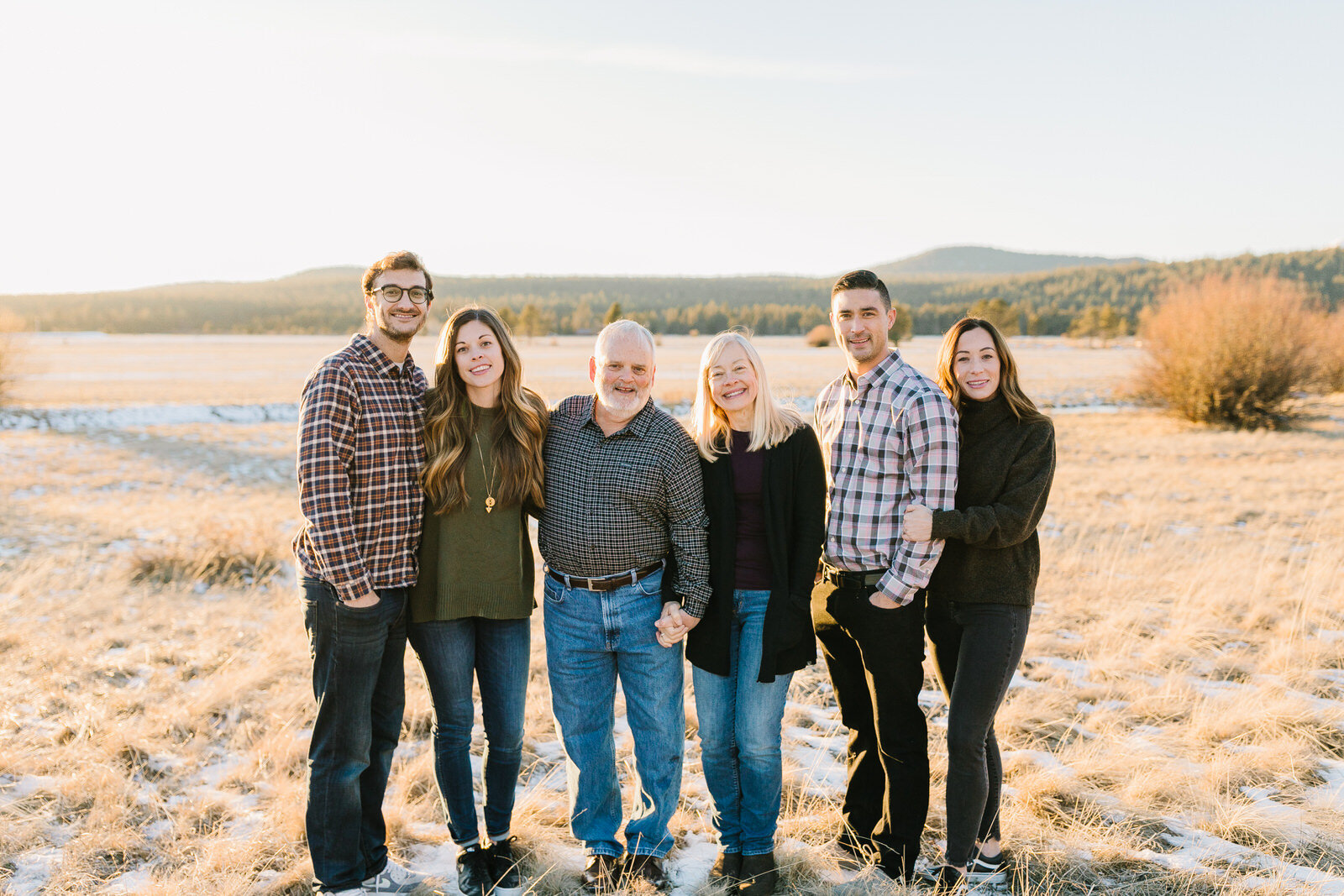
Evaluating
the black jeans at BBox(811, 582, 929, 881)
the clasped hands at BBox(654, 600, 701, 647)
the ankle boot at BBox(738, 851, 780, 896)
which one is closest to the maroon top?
the clasped hands at BBox(654, 600, 701, 647)

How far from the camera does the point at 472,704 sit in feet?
10.5

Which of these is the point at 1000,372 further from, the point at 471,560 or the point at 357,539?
the point at 357,539

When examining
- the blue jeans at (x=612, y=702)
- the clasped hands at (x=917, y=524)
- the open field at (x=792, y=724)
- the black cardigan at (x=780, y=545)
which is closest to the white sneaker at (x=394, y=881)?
the open field at (x=792, y=724)

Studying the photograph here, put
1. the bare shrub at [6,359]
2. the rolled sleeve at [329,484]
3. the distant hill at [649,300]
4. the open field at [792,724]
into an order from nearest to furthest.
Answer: the rolled sleeve at [329,484] < the open field at [792,724] < the bare shrub at [6,359] < the distant hill at [649,300]

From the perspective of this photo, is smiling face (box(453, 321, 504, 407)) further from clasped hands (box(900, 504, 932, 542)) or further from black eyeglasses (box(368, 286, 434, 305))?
clasped hands (box(900, 504, 932, 542))

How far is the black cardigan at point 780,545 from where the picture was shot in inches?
120

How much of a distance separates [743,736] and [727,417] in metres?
1.34

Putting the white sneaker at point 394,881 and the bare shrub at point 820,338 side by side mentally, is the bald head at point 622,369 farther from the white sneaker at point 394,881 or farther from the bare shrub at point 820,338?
the bare shrub at point 820,338

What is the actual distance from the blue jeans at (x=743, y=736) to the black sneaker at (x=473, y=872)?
1007mm

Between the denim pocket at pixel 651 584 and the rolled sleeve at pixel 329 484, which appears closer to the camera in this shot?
the rolled sleeve at pixel 329 484

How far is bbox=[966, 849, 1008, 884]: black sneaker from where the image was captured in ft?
10.5

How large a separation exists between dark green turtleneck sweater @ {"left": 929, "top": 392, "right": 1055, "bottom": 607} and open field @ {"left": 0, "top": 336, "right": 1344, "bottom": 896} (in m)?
1.24

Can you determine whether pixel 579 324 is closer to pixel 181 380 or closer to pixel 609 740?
pixel 181 380

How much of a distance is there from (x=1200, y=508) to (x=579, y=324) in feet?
329
